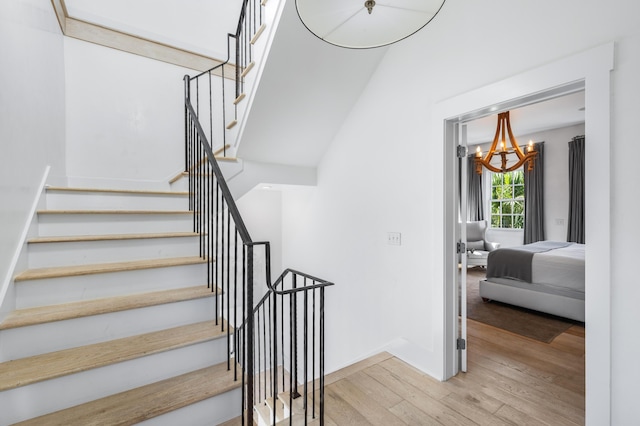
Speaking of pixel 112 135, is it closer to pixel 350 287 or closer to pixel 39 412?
pixel 39 412

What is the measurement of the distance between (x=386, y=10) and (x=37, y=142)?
8.42 feet

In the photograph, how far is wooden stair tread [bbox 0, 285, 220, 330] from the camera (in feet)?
4.83

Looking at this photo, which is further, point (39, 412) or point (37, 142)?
point (37, 142)

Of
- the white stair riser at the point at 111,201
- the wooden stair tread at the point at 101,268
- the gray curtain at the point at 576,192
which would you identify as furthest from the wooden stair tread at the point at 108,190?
the gray curtain at the point at 576,192

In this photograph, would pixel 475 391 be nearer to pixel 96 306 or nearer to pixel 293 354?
pixel 293 354

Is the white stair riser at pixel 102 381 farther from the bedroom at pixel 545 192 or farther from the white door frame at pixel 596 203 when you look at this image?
the bedroom at pixel 545 192

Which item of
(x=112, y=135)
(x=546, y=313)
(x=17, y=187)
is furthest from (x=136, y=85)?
(x=546, y=313)

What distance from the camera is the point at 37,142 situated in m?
2.18

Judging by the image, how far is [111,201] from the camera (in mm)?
2584

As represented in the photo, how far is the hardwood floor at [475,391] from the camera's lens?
69.0 inches

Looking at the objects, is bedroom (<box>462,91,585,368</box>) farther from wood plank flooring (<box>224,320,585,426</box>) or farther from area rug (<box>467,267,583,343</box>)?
wood plank flooring (<box>224,320,585,426</box>)

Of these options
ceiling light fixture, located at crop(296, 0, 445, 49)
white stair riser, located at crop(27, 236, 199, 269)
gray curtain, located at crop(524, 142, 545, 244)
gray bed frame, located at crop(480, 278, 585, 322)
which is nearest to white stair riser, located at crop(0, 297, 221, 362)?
white stair riser, located at crop(27, 236, 199, 269)

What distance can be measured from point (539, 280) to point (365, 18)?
11.8ft

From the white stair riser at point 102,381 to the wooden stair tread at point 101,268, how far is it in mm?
574
